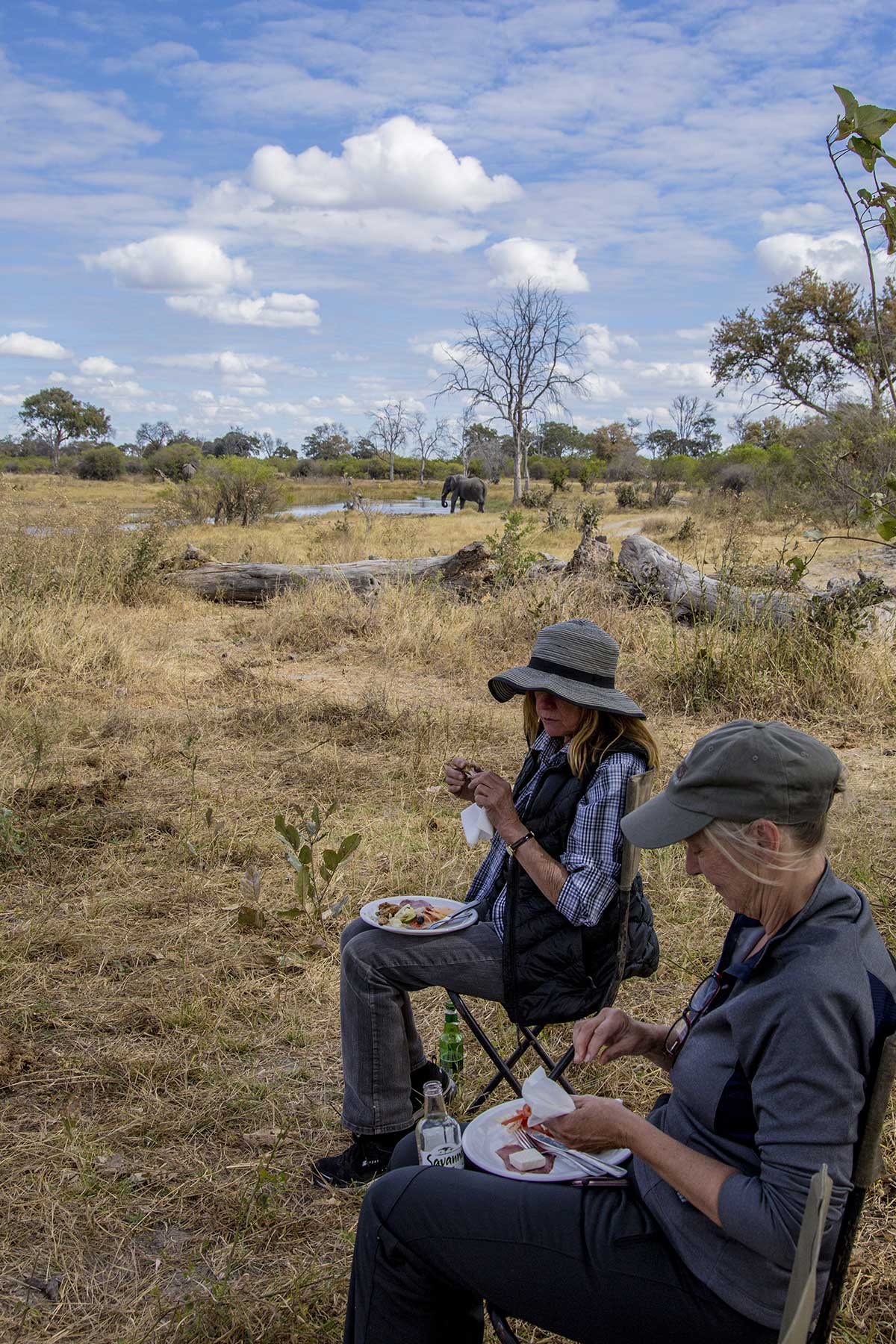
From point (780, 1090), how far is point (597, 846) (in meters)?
1.14

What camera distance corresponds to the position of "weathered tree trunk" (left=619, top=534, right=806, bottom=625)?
7.56 metres

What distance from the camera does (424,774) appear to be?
231 inches

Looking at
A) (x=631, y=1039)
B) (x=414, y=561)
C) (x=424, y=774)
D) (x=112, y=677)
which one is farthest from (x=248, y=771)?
(x=414, y=561)

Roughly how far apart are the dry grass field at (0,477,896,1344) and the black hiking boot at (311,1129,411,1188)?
5cm

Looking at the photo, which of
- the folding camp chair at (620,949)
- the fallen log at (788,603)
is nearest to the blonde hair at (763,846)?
the folding camp chair at (620,949)

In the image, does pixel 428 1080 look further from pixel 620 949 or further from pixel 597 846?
pixel 597 846

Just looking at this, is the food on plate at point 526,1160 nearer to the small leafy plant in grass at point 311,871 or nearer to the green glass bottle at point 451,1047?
the green glass bottle at point 451,1047

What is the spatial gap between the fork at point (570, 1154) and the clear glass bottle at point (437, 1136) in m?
0.14

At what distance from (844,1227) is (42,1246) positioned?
1.90m

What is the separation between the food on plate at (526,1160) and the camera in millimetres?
1773

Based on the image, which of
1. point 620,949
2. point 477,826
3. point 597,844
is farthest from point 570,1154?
point 477,826

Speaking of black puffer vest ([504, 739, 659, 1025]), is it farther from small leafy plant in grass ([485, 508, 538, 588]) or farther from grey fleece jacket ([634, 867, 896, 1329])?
small leafy plant in grass ([485, 508, 538, 588])

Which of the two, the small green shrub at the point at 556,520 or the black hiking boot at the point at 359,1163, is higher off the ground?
the small green shrub at the point at 556,520

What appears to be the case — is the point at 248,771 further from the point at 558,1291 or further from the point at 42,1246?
the point at 558,1291
